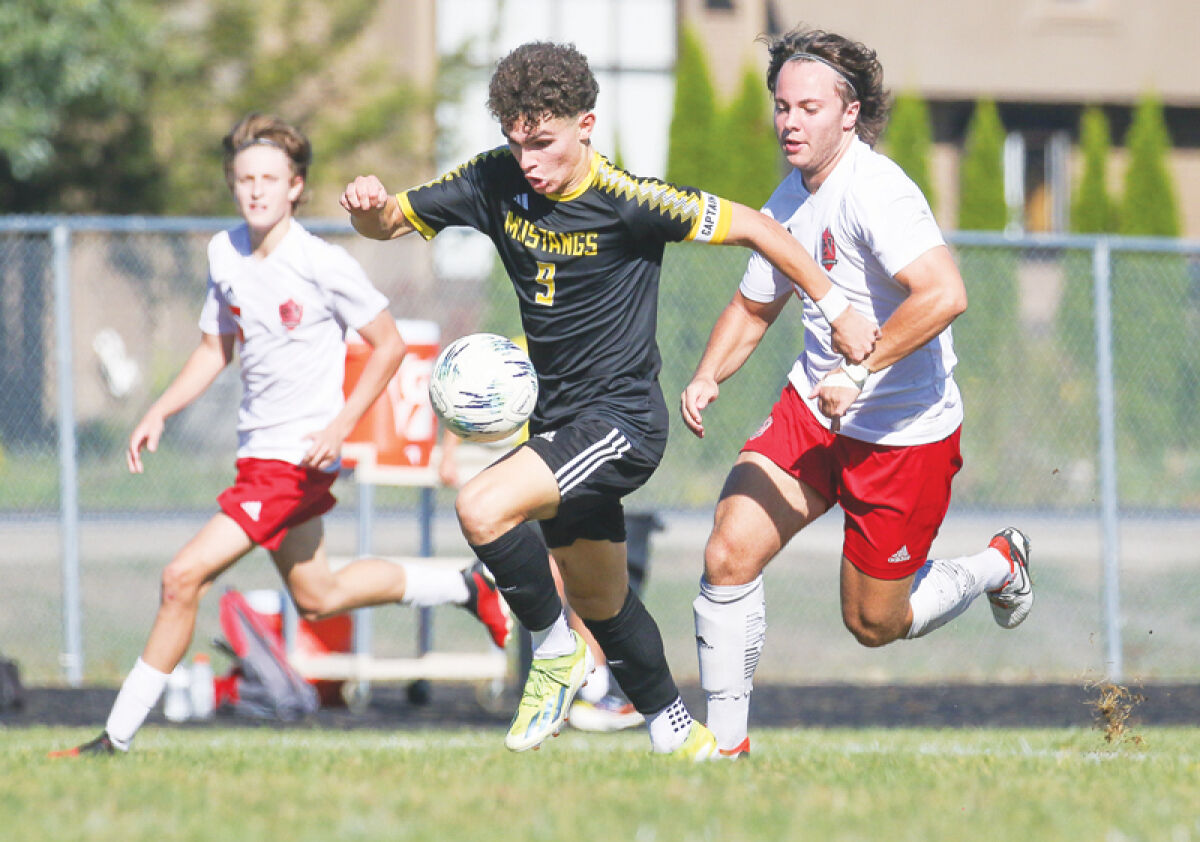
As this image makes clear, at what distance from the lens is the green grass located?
3420mm

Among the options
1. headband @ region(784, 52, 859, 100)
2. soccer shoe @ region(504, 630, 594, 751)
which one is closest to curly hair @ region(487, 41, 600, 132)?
headband @ region(784, 52, 859, 100)

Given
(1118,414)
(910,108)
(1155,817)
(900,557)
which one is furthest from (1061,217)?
(1155,817)

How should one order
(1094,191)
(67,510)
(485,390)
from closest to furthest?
(485,390) < (67,510) < (1094,191)

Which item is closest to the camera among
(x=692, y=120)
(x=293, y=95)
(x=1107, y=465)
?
(x=1107, y=465)

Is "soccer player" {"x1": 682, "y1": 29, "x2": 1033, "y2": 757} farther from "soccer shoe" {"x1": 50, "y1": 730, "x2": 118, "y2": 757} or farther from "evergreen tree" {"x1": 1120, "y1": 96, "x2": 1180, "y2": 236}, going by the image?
"evergreen tree" {"x1": 1120, "y1": 96, "x2": 1180, "y2": 236}

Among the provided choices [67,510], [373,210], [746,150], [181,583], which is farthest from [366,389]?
[746,150]

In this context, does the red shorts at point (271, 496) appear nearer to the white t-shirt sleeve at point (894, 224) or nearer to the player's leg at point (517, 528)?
the player's leg at point (517, 528)

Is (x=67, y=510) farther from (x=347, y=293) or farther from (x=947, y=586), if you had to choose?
(x=947, y=586)

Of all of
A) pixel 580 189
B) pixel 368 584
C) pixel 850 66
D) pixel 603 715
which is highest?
pixel 850 66

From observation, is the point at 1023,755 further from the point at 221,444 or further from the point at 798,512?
the point at 221,444

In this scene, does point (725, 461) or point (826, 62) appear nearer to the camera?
point (826, 62)

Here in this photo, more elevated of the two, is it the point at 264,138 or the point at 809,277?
the point at 264,138

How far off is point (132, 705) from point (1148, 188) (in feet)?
68.0

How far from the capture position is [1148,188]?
23.3 m
